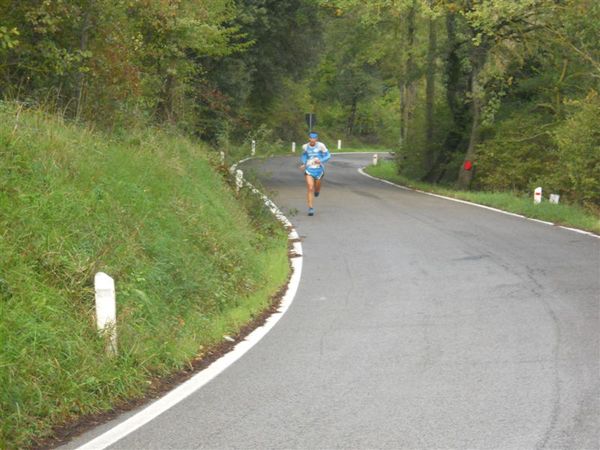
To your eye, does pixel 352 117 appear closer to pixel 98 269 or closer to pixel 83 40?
pixel 83 40

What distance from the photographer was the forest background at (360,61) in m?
13.0

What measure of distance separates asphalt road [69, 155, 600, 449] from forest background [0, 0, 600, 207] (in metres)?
4.73

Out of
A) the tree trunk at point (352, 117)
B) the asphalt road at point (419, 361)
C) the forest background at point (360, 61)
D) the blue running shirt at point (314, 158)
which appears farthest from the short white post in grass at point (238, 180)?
the tree trunk at point (352, 117)

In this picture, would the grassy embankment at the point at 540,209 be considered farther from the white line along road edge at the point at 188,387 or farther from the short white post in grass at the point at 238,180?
the white line along road edge at the point at 188,387

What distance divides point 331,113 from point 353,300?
6790cm

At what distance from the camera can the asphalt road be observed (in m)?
5.36

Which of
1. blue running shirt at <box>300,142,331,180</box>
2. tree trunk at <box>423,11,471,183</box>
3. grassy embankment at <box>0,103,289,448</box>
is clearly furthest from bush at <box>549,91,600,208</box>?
grassy embankment at <box>0,103,289,448</box>

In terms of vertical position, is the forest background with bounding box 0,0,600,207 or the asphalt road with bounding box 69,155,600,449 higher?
the forest background with bounding box 0,0,600,207

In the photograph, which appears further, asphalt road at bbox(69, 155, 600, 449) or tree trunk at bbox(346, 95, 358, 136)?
tree trunk at bbox(346, 95, 358, 136)

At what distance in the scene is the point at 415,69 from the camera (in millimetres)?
29531

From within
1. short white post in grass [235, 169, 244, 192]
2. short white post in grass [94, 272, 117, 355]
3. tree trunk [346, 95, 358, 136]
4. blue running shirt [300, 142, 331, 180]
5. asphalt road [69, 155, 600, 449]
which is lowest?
asphalt road [69, 155, 600, 449]

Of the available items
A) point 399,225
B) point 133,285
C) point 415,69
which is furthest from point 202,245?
point 415,69

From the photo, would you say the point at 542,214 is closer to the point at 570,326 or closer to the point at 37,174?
the point at 570,326

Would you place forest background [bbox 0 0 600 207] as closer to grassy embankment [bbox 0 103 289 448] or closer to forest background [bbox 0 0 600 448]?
forest background [bbox 0 0 600 448]
